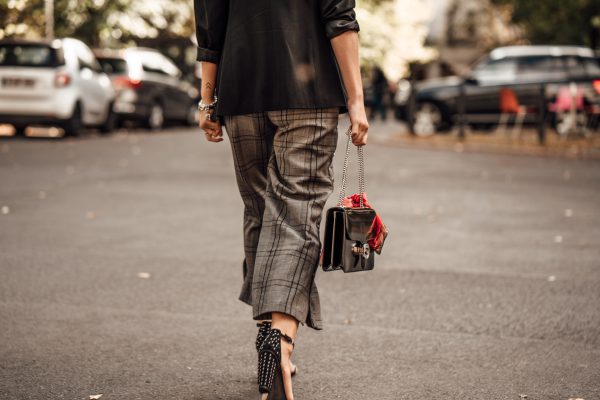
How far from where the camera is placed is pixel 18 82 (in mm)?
17672

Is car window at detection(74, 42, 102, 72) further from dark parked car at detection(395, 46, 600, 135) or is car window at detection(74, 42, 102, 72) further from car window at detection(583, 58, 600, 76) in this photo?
car window at detection(583, 58, 600, 76)

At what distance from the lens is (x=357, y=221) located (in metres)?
3.54

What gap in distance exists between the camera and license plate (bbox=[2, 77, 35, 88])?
1764cm

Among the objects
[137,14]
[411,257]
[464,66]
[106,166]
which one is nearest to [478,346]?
[411,257]

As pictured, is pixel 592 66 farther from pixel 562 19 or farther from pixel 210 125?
pixel 210 125

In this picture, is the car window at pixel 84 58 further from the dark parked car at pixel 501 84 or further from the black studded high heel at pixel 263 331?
the black studded high heel at pixel 263 331

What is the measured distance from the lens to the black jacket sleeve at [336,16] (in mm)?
3367

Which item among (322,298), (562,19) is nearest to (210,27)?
(322,298)

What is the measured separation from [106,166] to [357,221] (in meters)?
10.1

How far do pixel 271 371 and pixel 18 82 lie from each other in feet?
50.6

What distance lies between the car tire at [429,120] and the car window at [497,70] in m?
1.17

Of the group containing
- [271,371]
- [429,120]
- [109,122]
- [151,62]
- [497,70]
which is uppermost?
[151,62]

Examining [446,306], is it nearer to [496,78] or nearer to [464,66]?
[496,78]

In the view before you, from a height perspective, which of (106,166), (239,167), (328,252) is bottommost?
(106,166)
